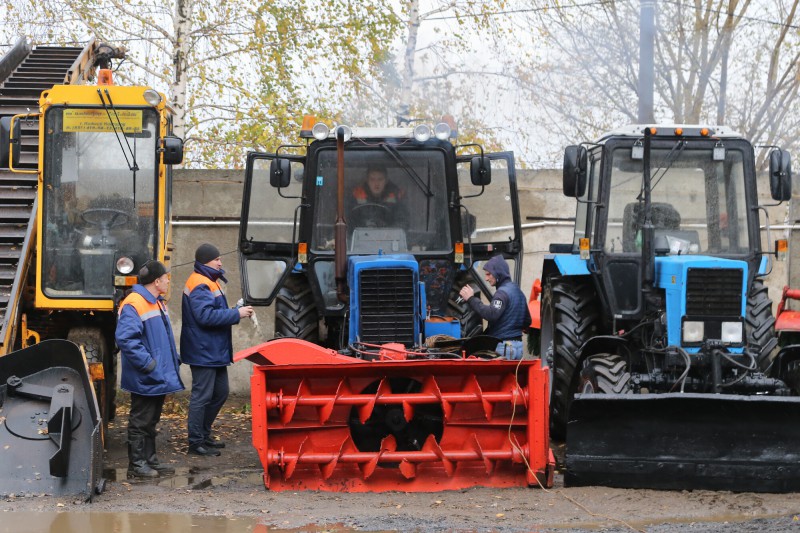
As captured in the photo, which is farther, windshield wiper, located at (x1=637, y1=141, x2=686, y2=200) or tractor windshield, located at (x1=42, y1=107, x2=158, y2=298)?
tractor windshield, located at (x1=42, y1=107, x2=158, y2=298)

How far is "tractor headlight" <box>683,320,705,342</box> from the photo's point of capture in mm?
8023

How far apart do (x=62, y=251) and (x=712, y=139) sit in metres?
5.57

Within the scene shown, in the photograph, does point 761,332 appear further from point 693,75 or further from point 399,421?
point 693,75

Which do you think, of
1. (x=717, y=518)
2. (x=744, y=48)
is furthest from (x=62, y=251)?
(x=744, y=48)

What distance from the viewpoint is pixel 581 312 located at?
9.09 meters

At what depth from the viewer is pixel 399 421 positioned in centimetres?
771

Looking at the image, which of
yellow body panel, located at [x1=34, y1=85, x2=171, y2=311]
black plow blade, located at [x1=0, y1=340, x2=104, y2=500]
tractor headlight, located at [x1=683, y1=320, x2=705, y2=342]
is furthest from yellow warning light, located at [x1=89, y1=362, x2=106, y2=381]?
tractor headlight, located at [x1=683, y1=320, x2=705, y2=342]

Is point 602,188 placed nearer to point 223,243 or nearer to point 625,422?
point 625,422

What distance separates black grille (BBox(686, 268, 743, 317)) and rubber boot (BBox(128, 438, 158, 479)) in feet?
13.7

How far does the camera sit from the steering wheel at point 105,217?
9.60m

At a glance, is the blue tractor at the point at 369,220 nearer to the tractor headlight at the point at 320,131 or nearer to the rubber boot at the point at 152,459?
the tractor headlight at the point at 320,131

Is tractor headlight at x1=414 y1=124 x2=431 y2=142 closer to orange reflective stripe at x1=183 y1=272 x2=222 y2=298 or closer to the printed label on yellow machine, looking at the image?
orange reflective stripe at x1=183 y1=272 x2=222 y2=298

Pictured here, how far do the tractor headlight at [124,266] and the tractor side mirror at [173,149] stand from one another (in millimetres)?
925

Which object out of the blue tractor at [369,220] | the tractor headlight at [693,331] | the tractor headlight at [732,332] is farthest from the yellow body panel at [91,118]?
the tractor headlight at [732,332]
